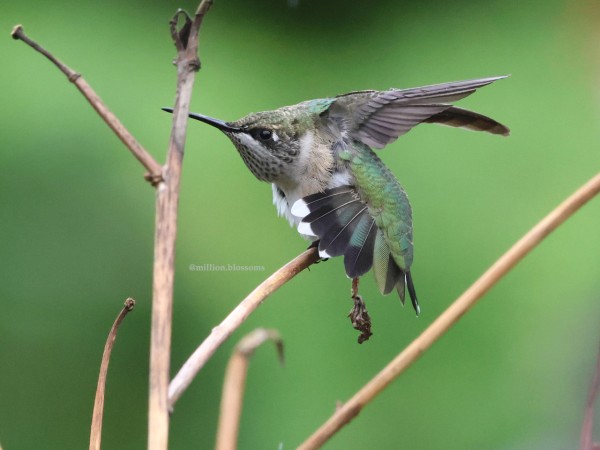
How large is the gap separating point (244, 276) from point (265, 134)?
0.71 m

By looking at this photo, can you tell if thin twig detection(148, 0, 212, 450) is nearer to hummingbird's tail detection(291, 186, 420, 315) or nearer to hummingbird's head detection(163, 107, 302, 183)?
hummingbird's tail detection(291, 186, 420, 315)

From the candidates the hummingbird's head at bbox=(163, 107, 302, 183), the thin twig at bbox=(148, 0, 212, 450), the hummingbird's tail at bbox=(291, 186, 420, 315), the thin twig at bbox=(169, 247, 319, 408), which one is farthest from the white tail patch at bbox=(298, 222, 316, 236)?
the thin twig at bbox=(148, 0, 212, 450)

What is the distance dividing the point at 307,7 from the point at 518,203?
94 centimetres

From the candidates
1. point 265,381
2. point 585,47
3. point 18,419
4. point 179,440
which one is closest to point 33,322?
point 18,419

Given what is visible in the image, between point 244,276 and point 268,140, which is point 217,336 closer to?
point 268,140

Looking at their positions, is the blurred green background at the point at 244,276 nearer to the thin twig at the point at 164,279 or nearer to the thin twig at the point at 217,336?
the thin twig at the point at 217,336

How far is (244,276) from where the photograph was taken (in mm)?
Result: 1875

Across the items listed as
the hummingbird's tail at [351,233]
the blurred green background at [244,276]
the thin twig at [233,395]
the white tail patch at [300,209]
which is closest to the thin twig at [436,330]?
the thin twig at [233,395]

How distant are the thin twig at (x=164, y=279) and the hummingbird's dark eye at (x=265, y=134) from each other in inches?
30.3

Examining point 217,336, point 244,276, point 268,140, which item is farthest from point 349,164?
point 217,336

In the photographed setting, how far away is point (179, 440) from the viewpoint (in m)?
1.81

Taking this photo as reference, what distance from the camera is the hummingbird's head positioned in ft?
3.96

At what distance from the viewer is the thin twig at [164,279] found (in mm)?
401

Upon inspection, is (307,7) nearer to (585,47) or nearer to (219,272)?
(585,47)
